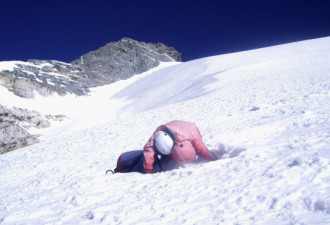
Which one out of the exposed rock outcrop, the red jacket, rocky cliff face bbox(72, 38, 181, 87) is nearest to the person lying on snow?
the red jacket

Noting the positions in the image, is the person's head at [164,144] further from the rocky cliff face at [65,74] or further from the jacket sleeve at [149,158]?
the rocky cliff face at [65,74]

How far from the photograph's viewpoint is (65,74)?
152ft


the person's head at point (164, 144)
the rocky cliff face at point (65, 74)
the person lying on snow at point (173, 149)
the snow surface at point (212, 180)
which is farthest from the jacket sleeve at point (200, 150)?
the rocky cliff face at point (65, 74)

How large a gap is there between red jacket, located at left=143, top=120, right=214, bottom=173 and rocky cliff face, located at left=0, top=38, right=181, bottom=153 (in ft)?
57.3

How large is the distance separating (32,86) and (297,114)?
33.4 meters

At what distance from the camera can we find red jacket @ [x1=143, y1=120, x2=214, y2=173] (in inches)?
218

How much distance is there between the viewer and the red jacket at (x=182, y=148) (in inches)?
218

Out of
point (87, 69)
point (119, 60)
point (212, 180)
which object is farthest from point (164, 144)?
point (119, 60)

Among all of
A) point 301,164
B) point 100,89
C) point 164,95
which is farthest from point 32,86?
point 301,164

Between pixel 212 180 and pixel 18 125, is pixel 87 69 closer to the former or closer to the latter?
pixel 18 125

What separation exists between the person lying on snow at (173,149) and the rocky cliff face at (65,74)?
57.2ft

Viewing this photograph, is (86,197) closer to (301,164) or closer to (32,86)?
(301,164)

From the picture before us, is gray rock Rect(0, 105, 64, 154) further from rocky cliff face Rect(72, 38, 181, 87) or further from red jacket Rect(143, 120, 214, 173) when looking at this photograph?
red jacket Rect(143, 120, 214, 173)

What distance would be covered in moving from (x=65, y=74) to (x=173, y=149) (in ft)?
146
